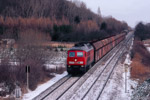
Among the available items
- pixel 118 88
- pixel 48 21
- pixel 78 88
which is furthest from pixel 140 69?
pixel 48 21

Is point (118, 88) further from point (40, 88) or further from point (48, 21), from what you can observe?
point (48, 21)

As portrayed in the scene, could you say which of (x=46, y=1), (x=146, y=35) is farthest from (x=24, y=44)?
(x=146, y=35)

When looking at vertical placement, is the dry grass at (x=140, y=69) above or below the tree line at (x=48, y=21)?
below

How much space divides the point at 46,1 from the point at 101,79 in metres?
Answer: 69.9

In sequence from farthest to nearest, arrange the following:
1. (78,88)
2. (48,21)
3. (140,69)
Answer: (48,21) < (140,69) < (78,88)

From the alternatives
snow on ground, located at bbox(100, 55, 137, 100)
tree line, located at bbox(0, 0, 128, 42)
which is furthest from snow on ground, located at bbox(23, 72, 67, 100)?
tree line, located at bbox(0, 0, 128, 42)

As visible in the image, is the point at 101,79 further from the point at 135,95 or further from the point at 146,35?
the point at 146,35

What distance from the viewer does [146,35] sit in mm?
84750

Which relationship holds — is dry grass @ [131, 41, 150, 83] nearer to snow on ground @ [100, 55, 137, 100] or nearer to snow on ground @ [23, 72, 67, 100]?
snow on ground @ [100, 55, 137, 100]

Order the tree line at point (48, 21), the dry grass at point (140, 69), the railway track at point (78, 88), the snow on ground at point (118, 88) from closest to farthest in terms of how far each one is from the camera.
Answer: the railway track at point (78, 88) → the snow on ground at point (118, 88) → the dry grass at point (140, 69) → the tree line at point (48, 21)

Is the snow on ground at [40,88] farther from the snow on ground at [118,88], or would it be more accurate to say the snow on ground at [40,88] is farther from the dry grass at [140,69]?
the dry grass at [140,69]

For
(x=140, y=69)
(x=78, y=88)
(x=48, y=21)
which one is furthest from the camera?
(x=48, y=21)

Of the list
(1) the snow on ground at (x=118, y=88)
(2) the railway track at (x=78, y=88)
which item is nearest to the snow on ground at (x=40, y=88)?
(2) the railway track at (x=78, y=88)

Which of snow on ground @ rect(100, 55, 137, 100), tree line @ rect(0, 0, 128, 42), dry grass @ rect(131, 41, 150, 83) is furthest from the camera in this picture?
tree line @ rect(0, 0, 128, 42)
